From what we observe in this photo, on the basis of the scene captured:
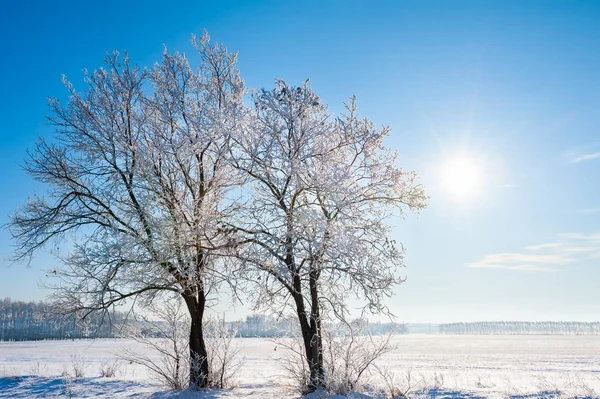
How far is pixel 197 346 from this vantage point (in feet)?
37.6

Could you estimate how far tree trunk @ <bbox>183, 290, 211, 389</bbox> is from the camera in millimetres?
11086

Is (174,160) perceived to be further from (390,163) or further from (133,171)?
(390,163)

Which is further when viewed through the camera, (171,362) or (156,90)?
(156,90)

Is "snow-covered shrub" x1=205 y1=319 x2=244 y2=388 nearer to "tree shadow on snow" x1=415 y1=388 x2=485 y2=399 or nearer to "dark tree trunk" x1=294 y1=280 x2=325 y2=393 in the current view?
"dark tree trunk" x1=294 y1=280 x2=325 y2=393

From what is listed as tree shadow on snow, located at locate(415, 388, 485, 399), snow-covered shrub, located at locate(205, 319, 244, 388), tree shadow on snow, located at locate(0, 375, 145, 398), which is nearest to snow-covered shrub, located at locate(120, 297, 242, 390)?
snow-covered shrub, located at locate(205, 319, 244, 388)

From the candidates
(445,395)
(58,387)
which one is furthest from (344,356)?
(58,387)

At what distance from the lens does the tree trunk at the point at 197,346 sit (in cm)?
1109

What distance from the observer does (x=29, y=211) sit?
11.5 meters

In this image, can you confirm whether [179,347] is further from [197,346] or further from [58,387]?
[58,387]

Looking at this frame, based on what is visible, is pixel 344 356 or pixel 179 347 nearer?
pixel 344 356

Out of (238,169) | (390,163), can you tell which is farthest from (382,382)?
(238,169)

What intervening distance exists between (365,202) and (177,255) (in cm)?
478

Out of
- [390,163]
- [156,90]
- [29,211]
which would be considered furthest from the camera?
[156,90]

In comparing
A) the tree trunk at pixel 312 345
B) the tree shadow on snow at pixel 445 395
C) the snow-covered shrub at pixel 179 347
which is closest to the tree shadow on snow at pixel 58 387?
the snow-covered shrub at pixel 179 347
